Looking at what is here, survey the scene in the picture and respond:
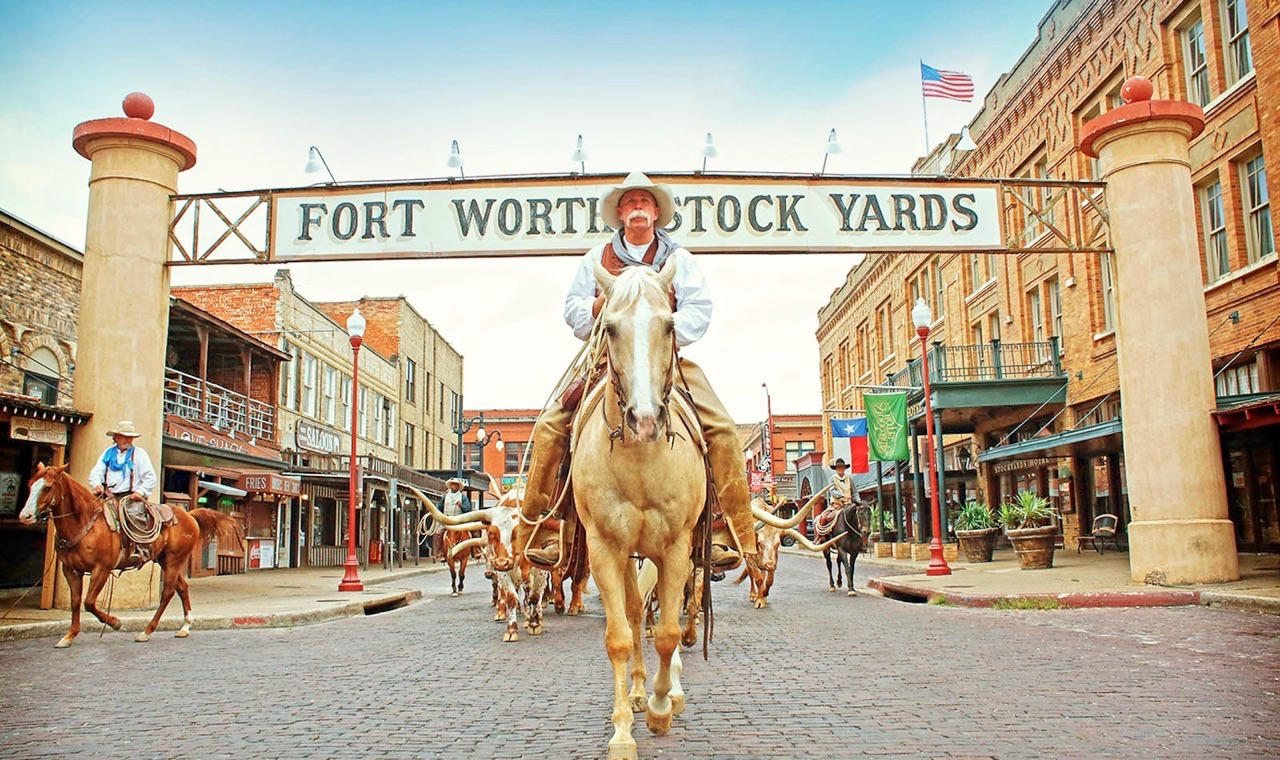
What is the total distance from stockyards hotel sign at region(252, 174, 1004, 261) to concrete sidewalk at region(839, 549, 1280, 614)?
5474mm

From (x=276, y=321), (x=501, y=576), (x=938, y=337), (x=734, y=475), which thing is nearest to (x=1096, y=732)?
(x=734, y=475)

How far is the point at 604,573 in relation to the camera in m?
5.27

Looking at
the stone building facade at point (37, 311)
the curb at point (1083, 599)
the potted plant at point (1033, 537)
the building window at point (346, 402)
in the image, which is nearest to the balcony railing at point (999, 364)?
the potted plant at point (1033, 537)

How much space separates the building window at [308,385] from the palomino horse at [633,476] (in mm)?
30709

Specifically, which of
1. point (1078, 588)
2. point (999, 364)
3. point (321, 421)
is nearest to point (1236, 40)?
point (999, 364)

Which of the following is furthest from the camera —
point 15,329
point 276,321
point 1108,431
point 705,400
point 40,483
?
point 276,321

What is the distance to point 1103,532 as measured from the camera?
22.6 metres

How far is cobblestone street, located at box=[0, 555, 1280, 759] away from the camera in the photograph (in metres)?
5.53

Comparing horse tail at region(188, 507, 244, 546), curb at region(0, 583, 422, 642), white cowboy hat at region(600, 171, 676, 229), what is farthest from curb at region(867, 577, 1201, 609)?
horse tail at region(188, 507, 244, 546)

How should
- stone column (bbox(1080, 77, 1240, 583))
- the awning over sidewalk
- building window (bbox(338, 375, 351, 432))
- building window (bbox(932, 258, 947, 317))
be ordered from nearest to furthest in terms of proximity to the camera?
stone column (bbox(1080, 77, 1240, 583)) → the awning over sidewalk → building window (bbox(932, 258, 947, 317)) → building window (bbox(338, 375, 351, 432))

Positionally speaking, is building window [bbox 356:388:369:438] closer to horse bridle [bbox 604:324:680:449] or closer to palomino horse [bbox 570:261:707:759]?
palomino horse [bbox 570:261:707:759]

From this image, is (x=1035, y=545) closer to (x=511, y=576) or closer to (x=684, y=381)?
(x=511, y=576)

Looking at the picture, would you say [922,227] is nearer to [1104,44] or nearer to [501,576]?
[501,576]

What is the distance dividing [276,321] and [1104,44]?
2516 cm
